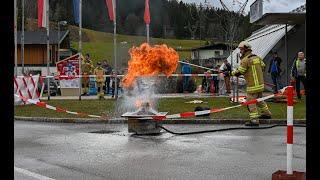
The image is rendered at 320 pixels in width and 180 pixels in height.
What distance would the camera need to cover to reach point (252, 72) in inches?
496

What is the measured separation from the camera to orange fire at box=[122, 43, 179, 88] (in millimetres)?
12148

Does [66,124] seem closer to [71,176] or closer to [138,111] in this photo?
[138,111]

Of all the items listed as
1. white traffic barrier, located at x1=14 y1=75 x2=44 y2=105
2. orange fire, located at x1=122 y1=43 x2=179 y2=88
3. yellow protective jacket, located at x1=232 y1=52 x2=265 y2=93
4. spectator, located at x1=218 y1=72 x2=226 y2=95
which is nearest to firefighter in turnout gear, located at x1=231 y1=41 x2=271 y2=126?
yellow protective jacket, located at x1=232 y1=52 x2=265 y2=93

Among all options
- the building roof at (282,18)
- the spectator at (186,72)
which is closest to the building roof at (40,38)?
the spectator at (186,72)

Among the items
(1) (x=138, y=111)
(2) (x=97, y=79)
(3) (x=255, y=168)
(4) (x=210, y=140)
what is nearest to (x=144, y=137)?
(1) (x=138, y=111)

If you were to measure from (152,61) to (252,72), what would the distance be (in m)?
2.42

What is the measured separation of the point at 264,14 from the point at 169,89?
864cm

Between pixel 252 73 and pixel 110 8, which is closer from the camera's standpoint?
pixel 252 73

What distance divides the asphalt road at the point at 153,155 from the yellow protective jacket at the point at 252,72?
3.86 ft

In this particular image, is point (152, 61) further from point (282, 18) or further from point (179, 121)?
point (282, 18)

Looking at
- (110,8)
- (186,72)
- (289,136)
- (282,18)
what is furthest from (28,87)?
(289,136)

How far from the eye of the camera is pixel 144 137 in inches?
417

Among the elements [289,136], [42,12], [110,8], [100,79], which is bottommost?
[289,136]

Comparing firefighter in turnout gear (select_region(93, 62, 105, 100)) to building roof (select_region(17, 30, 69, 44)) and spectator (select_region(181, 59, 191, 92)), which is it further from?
building roof (select_region(17, 30, 69, 44))
